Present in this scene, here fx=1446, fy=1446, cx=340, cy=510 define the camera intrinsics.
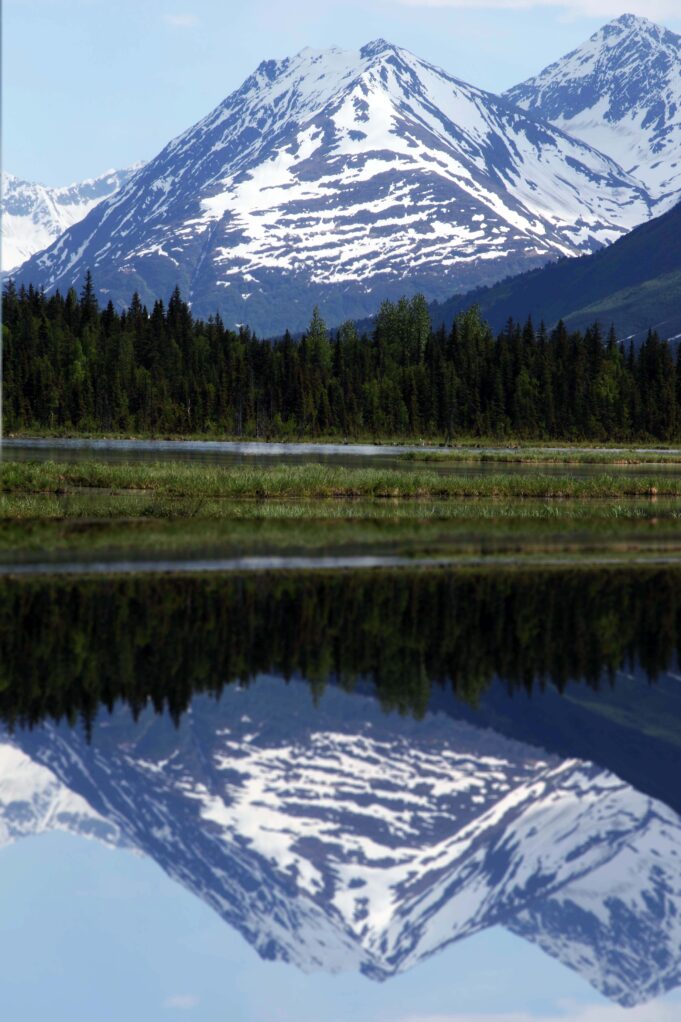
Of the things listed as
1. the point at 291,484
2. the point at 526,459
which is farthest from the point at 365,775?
the point at 526,459

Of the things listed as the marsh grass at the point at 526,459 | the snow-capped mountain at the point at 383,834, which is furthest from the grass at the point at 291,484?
the snow-capped mountain at the point at 383,834

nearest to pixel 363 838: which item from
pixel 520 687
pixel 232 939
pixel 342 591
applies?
pixel 232 939

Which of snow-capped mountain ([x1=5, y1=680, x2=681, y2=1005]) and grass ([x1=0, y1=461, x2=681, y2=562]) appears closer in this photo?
snow-capped mountain ([x1=5, y1=680, x2=681, y2=1005])

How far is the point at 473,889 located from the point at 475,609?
68.5 feet

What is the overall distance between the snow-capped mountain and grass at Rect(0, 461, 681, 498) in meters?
50.7

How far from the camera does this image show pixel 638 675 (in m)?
30.7

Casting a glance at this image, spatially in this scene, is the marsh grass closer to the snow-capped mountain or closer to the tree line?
the tree line

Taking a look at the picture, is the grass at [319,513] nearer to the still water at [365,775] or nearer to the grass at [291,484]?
the grass at [291,484]

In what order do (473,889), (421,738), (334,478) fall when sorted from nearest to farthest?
(473,889) < (421,738) < (334,478)

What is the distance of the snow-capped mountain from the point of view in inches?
695

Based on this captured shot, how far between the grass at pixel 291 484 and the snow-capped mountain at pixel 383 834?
166 ft

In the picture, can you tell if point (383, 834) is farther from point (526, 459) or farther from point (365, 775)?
point (526, 459)

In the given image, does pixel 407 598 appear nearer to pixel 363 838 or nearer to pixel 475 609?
pixel 475 609

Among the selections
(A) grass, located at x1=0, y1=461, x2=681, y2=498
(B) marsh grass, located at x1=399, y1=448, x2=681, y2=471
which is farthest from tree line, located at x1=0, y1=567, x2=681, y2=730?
(B) marsh grass, located at x1=399, y1=448, x2=681, y2=471
